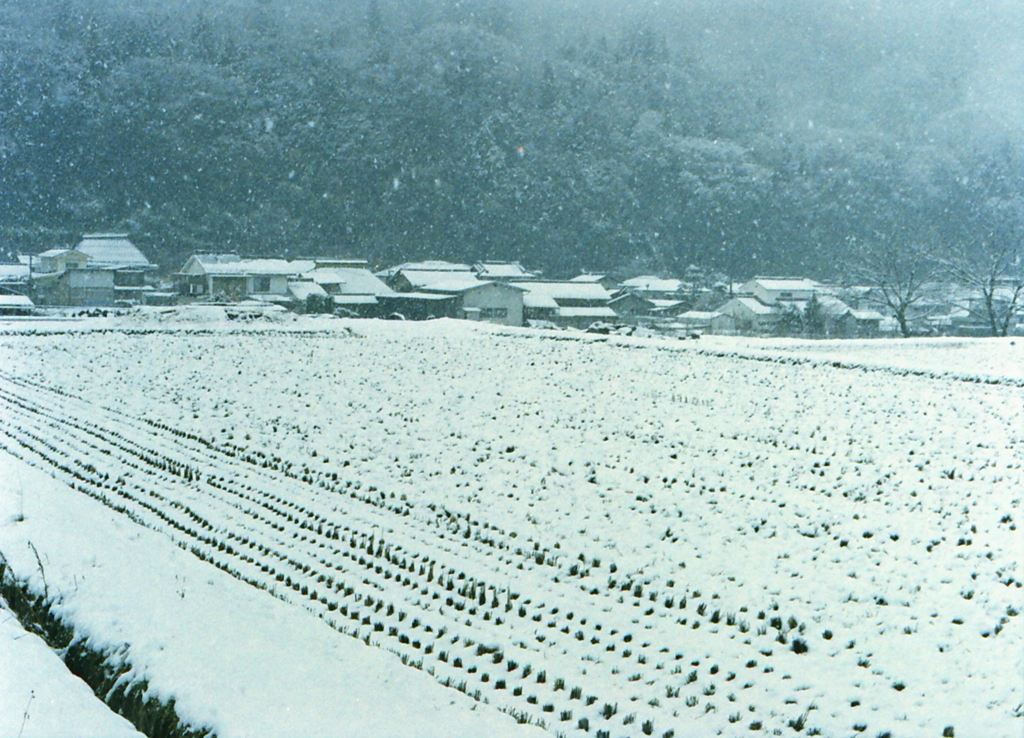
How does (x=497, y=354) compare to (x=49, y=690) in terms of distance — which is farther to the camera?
(x=497, y=354)

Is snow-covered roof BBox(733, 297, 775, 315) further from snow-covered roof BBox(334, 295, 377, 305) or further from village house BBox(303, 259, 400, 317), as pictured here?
snow-covered roof BBox(334, 295, 377, 305)

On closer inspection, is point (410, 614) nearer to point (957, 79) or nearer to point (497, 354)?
point (497, 354)

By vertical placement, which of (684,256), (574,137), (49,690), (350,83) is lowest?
(49,690)

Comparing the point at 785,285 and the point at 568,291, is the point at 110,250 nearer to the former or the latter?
the point at 568,291

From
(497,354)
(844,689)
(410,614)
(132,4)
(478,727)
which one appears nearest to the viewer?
(478,727)

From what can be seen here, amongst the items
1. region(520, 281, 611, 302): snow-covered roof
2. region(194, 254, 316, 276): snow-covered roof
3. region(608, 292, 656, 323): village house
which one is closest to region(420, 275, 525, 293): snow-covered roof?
region(520, 281, 611, 302): snow-covered roof

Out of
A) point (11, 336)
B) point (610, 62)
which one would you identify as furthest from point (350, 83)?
point (11, 336)
